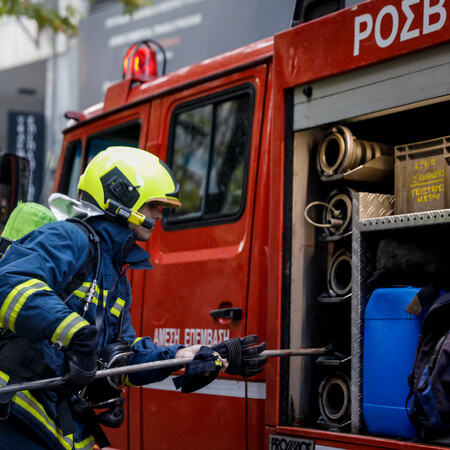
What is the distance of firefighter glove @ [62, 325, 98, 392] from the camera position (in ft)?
8.63

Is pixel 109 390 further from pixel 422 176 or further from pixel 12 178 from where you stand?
pixel 12 178

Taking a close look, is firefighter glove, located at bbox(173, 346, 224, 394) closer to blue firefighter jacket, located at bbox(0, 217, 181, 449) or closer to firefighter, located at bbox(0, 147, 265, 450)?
firefighter, located at bbox(0, 147, 265, 450)

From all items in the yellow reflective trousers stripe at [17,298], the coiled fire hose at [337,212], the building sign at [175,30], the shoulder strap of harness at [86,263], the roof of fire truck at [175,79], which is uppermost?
the building sign at [175,30]

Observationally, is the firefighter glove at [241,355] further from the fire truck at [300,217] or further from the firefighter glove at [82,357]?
the firefighter glove at [82,357]

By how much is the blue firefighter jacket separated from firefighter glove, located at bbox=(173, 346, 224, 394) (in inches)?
9.4

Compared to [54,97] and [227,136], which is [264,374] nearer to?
[227,136]

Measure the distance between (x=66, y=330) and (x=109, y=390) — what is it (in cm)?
63

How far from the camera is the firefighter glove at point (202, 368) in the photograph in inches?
119

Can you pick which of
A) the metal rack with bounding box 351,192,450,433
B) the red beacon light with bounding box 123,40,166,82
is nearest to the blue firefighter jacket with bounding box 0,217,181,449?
the metal rack with bounding box 351,192,450,433

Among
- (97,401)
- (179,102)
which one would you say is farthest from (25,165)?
(97,401)

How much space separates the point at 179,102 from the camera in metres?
4.75

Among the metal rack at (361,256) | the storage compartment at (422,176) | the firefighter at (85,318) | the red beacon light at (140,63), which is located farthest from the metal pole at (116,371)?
the red beacon light at (140,63)

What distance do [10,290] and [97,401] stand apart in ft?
2.42

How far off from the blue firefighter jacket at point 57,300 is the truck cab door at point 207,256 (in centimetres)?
67
